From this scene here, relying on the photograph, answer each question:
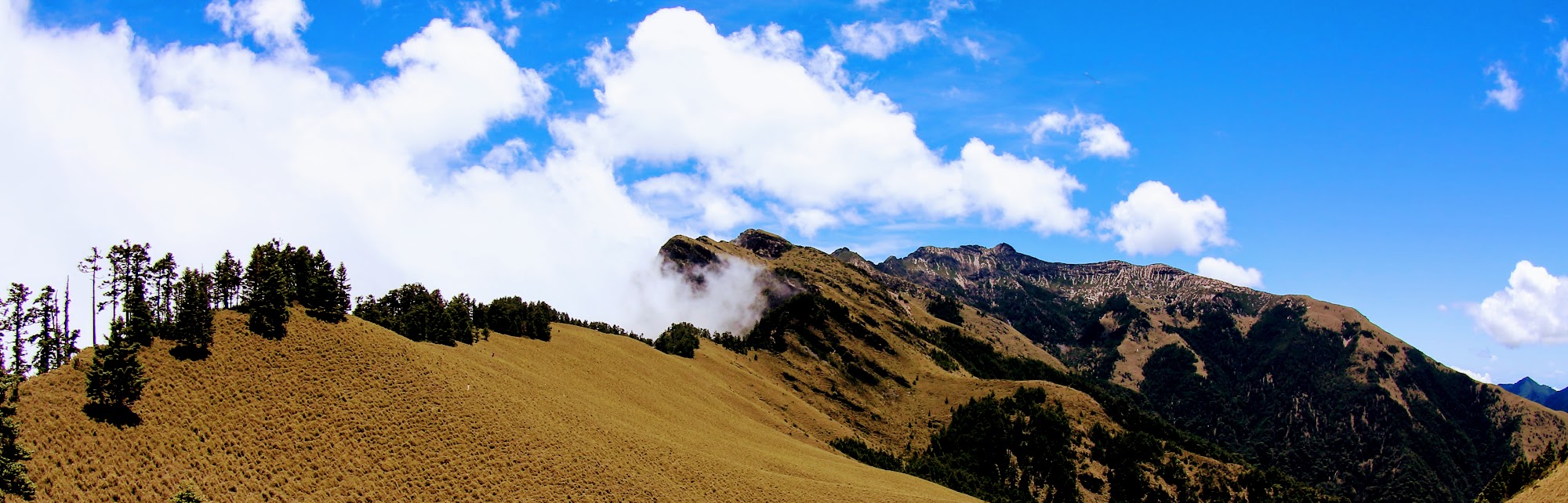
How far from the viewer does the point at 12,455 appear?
44.6 m

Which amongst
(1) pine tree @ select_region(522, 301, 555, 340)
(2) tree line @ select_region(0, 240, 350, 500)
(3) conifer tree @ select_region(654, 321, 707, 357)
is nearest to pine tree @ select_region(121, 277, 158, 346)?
(2) tree line @ select_region(0, 240, 350, 500)

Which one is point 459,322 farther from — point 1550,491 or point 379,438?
point 1550,491

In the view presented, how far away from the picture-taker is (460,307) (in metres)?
111

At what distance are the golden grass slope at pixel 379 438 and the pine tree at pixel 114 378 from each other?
1.33 m

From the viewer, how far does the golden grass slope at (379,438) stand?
51.4 m

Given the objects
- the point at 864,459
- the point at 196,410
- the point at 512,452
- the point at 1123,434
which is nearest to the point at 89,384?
the point at 196,410

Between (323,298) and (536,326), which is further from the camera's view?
(536,326)

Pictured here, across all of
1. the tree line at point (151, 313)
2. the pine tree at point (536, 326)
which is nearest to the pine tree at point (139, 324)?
the tree line at point (151, 313)

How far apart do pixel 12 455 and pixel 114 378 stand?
9.83m

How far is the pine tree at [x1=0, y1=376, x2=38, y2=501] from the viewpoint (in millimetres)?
42312

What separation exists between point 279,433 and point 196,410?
6.38 metres

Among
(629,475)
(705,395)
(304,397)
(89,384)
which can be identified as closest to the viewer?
(89,384)

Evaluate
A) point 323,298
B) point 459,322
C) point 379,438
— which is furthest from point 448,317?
point 379,438

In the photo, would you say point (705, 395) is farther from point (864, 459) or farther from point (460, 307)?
point (460, 307)
